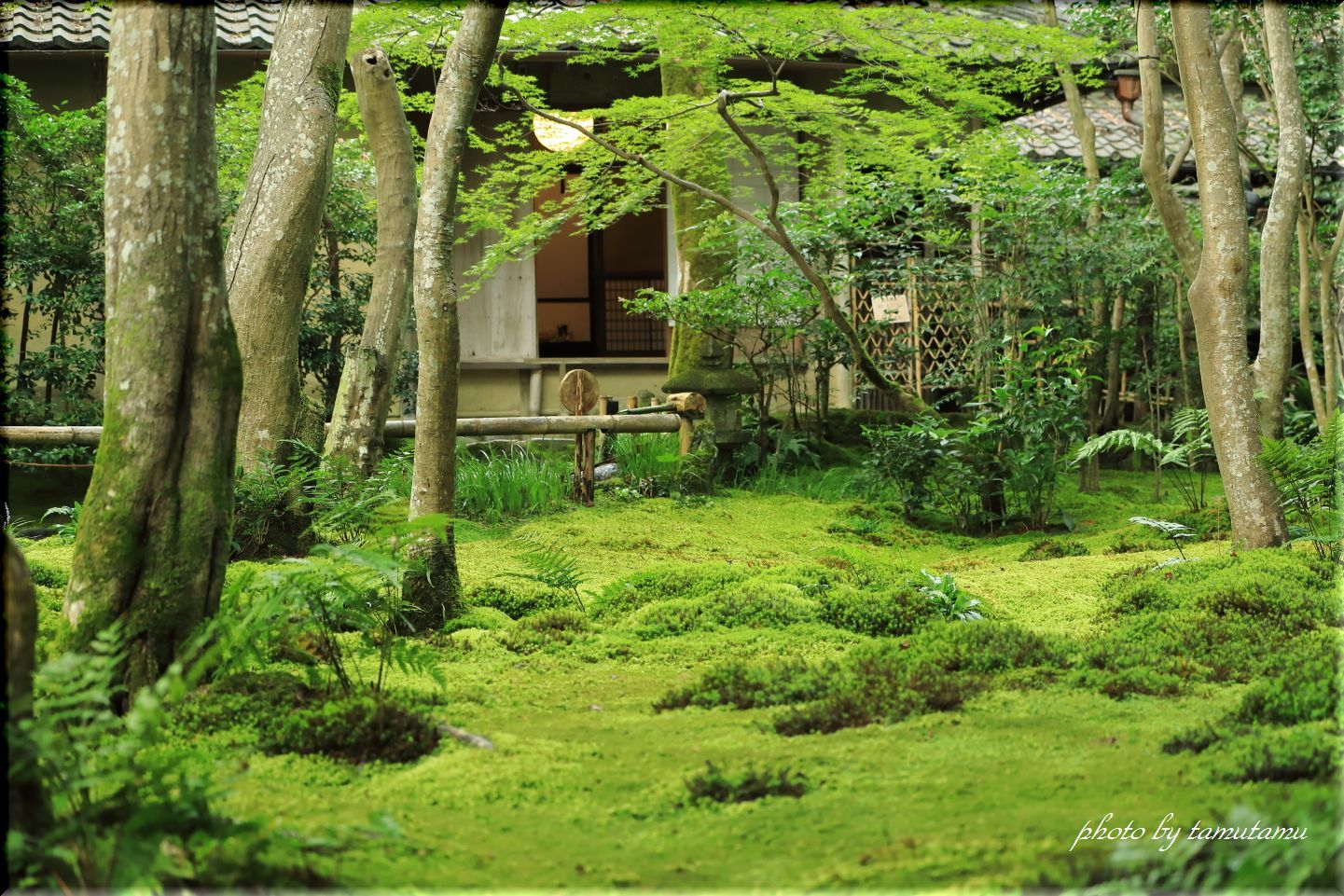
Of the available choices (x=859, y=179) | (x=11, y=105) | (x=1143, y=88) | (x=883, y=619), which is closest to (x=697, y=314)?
(x=859, y=179)

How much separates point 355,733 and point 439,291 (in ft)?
6.77

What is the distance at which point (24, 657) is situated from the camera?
7.02 ft

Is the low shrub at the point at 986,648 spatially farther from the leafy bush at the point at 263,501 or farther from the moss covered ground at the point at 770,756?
the leafy bush at the point at 263,501

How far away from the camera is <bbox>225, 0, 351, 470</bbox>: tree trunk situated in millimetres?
5824

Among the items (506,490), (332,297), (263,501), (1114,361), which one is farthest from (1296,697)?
(332,297)

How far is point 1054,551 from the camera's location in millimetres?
7469

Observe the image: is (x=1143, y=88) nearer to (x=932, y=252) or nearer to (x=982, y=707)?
(x=982, y=707)

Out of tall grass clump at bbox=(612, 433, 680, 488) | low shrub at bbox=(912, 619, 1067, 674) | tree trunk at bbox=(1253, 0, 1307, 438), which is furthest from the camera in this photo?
tall grass clump at bbox=(612, 433, 680, 488)

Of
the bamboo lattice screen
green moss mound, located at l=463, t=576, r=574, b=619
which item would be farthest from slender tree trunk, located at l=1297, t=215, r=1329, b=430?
green moss mound, located at l=463, t=576, r=574, b=619

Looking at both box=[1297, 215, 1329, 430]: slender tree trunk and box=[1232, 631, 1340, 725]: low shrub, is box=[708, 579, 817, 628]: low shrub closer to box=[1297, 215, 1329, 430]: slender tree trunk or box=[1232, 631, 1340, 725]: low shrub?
box=[1232, 631, 1340, 725]: low shrub

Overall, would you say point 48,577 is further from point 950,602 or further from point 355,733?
point 950,602

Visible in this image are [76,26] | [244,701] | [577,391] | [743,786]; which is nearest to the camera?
[743,786]

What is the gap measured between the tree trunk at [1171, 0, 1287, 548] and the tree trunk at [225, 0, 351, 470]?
172 inches

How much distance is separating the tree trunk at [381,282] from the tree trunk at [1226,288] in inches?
165
